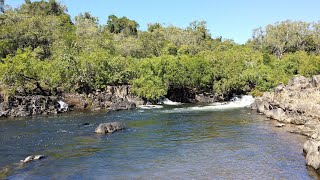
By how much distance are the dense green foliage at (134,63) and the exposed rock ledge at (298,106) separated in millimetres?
21591

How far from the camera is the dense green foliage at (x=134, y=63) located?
247ft

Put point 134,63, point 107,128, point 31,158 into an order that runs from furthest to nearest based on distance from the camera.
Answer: point 134,63 < point 107,128 < point 31,158

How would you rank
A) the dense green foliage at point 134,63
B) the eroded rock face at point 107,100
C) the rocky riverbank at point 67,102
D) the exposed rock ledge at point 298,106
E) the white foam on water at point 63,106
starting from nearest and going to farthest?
the exposed rock ledge at point 298,106 → the rocky riverbank at point 67,102 → the white foam on water at point 63,106 → the eroded rock face at point 107,100 → the dense green foliage at point 134,63

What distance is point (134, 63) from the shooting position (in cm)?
8788

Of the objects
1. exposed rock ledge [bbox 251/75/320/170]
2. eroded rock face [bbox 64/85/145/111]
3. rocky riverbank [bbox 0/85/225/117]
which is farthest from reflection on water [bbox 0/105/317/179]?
eroded rock face [bbox 64/85/145/111]

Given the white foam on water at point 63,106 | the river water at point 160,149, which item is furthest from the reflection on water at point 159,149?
the white foam on water at point 63,106

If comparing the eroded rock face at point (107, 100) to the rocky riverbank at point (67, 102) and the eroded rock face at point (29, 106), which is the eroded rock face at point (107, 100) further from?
the eroded rock face at point (29, 106)

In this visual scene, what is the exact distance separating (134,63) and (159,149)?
177 ft

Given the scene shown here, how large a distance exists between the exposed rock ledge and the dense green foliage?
21.6m

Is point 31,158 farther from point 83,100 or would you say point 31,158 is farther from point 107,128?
point 83,100

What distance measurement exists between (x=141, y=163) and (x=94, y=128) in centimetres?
1890

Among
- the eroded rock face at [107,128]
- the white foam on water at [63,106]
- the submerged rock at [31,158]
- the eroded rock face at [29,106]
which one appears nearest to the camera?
the submerged rock at [31,158]

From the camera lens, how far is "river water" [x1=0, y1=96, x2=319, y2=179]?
91.8ft

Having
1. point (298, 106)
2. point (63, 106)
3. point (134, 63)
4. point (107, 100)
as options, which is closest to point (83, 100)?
point (107, 100)
